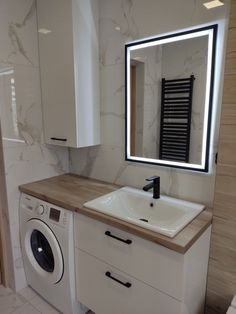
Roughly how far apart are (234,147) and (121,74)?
997 mm

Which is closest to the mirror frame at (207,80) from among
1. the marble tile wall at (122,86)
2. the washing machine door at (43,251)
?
the marble tile wall at (122,86)

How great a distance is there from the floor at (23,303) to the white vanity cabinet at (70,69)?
4.23ft

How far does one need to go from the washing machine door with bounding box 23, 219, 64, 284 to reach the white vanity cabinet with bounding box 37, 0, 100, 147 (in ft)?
2.19

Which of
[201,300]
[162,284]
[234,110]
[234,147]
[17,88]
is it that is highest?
[17,88]

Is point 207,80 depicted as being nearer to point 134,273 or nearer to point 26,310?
point 134,273

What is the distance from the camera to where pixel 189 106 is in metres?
1.44

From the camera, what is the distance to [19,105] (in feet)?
5.83

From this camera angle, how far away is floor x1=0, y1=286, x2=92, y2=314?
175 centimetres

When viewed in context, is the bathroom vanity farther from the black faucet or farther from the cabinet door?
the cabinet door

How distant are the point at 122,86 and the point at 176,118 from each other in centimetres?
51

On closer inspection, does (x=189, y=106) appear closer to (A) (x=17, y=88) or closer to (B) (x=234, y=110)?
(B) (x=234, y=110)

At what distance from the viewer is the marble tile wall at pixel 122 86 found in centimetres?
141

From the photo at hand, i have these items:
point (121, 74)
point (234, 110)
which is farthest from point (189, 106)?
point (121, 74)

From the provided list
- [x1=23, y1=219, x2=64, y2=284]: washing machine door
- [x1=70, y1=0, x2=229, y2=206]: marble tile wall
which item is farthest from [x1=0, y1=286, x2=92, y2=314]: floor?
[x1=70, y1=0, x2=229, y2=206]: marble tile wall
